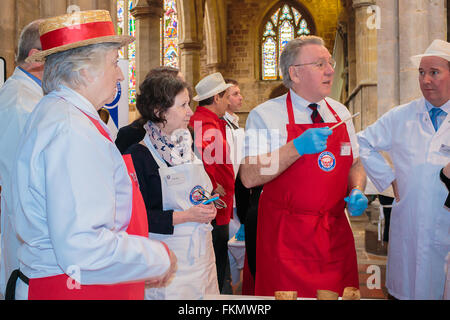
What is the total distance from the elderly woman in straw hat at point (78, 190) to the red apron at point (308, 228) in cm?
102

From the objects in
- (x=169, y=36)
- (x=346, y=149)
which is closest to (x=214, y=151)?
(x=346, y=149)

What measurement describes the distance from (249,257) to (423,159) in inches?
52.9

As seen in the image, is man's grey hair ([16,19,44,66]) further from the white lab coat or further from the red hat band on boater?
the white lab coat

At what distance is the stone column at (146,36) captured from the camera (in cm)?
1179

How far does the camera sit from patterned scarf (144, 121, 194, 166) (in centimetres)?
248

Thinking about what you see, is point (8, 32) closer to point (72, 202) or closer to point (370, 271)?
point (72, 202)

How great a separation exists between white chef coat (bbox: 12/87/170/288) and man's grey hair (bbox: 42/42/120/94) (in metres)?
0.04

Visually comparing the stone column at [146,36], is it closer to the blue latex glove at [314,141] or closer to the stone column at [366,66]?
the stone column at [366,66]

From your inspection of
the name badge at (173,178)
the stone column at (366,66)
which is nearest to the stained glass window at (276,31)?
the stone column at (366,66)

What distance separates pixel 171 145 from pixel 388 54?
353 cm

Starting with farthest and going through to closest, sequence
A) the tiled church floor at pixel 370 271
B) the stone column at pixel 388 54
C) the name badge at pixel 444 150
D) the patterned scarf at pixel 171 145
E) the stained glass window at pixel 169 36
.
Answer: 1. the stained glass window at pixel 169 36
2. the stone column at pixel 388 54
3. the tiled church floor at pixel 370 271
4. the name badge at pixel 444 150
5. the patterned scarf at pixel 171 145

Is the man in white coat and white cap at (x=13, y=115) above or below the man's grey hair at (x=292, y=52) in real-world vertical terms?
below

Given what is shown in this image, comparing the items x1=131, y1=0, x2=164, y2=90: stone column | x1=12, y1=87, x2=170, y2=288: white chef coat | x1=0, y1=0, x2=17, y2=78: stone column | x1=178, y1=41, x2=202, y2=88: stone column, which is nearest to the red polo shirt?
x1=0, y1=0, x2=17, y2=78: stone column
